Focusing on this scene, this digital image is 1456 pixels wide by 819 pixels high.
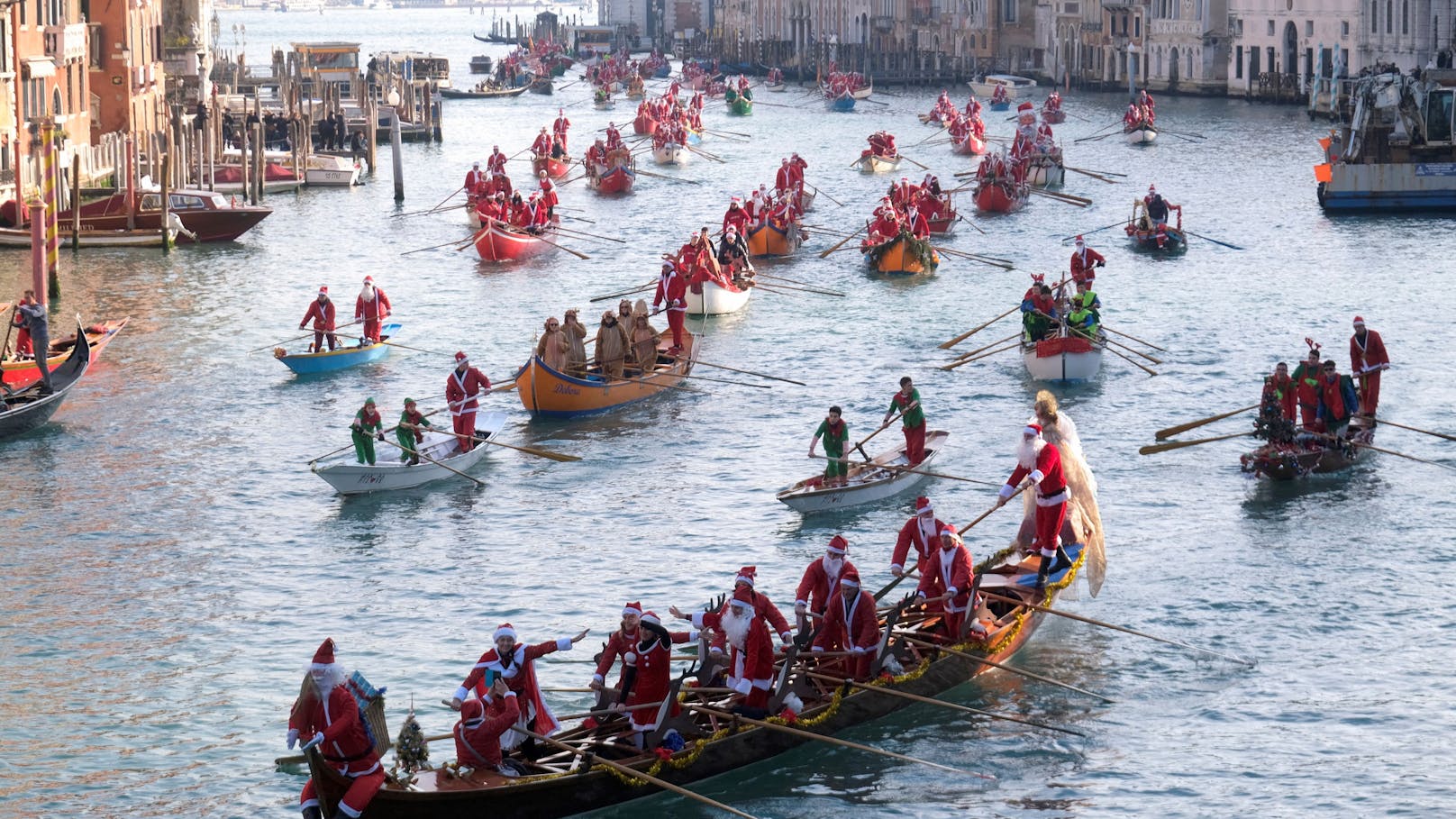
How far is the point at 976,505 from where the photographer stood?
93.9 ft

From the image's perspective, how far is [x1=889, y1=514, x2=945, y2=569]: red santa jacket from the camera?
21.1 meters

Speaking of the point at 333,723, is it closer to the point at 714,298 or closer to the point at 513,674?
the point at 513,674

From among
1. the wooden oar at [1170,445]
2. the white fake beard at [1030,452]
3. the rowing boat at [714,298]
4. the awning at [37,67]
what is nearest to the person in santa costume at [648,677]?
the white fake beard at [1030,452]

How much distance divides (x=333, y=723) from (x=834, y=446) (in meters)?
12.6

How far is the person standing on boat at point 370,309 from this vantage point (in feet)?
128

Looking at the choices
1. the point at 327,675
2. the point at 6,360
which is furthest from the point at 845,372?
the point at 327,675

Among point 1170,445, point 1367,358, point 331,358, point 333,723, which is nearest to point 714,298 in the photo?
point 331,358

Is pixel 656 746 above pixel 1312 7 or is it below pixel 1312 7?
below

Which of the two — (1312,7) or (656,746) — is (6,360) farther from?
(1312,7)

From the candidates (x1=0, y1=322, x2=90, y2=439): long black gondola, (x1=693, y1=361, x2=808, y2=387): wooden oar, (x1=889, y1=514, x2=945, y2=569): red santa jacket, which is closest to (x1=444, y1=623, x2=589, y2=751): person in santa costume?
(x1=889, y1=514, x2=945, y2=569): red santa jacket

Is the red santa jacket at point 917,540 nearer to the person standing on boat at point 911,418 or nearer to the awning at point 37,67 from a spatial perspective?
the person standing on boat at point 911,418

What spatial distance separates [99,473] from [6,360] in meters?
4.80

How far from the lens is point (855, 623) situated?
19609mm

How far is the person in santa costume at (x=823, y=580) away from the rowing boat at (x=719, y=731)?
1.71 ft
